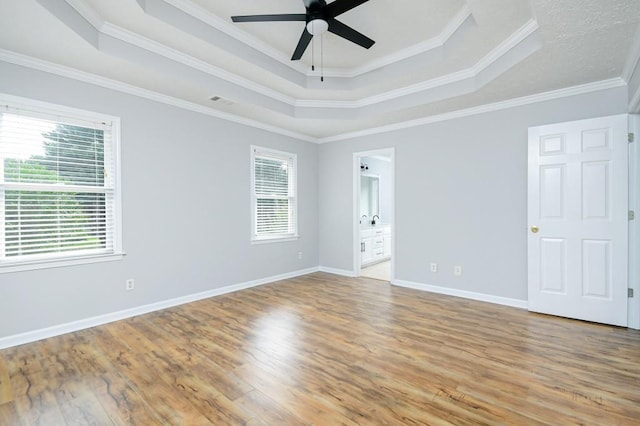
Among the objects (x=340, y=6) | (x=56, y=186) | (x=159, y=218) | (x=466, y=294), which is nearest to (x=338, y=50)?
(x=340, y=6)

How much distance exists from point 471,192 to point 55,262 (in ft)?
16.4

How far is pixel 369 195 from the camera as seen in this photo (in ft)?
23.9

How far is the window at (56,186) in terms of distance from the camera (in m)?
2.78

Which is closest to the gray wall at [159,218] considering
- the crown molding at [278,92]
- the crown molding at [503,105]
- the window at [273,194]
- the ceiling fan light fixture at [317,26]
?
the window at [273,194]

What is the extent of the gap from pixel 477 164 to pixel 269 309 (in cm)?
342

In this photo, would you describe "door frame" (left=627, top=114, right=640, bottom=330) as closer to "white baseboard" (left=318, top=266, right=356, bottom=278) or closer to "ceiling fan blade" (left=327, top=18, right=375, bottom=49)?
"ceiling fan blade" (left=327, top=18, right=375, bottom=49)

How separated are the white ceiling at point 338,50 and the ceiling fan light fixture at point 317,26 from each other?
425 mm

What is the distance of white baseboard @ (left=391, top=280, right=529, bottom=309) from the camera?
3803mm

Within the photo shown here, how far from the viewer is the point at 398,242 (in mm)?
4879

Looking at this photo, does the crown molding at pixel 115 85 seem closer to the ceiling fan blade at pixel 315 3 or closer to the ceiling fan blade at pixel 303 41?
the ceiling fan blade at pixel 303 41

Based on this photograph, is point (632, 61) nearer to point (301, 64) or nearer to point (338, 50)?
point (338, 50)

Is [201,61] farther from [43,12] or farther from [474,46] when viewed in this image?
[474,46]

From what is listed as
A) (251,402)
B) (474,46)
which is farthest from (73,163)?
(474,46)

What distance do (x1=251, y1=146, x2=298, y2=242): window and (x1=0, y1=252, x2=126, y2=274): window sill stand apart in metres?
2.01
